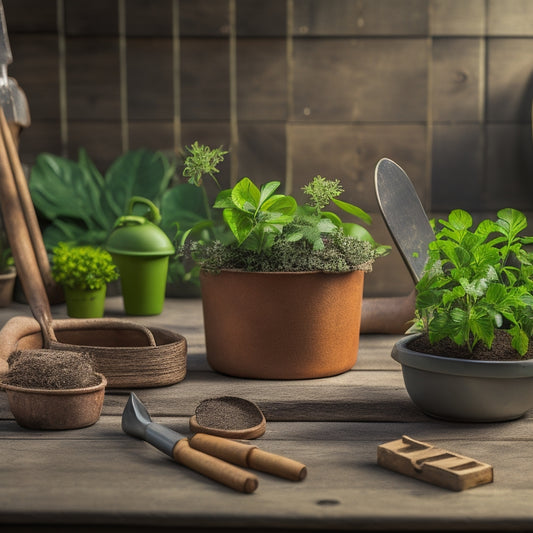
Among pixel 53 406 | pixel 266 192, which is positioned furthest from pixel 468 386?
pixel 53 406

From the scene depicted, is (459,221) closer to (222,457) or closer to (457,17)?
(222,457)

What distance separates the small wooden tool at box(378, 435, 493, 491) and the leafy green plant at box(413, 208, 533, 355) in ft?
0.49

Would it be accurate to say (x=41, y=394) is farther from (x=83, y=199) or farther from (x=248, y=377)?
(x=83, y=199)

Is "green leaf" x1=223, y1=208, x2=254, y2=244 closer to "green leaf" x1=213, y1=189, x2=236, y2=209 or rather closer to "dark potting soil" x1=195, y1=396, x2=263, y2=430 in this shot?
"green leaf" x1=213, y1=189, x2=236, y2=209

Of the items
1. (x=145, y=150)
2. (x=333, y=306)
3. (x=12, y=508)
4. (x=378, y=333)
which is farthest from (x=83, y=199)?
(x=12, y=508)

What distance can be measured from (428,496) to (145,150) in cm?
142

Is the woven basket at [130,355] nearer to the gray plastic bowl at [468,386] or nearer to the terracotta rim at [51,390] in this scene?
the terracotta rim at [51,390]

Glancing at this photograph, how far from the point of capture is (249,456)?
0.70 metres

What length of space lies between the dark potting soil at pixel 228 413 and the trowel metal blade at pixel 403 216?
0.95 feet

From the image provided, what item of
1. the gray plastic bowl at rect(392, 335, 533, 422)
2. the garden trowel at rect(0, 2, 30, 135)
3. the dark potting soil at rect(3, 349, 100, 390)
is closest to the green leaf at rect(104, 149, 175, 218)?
the garden trowel at rect(0, 2, 30, 135)

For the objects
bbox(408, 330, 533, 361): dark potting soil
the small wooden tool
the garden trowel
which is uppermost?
the garden trowel

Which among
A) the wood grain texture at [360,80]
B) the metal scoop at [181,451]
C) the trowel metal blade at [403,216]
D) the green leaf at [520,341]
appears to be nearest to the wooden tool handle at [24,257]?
the metal scoop at [181,451]

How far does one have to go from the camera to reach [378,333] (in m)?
1.34

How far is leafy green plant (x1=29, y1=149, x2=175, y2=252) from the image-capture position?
181cm
